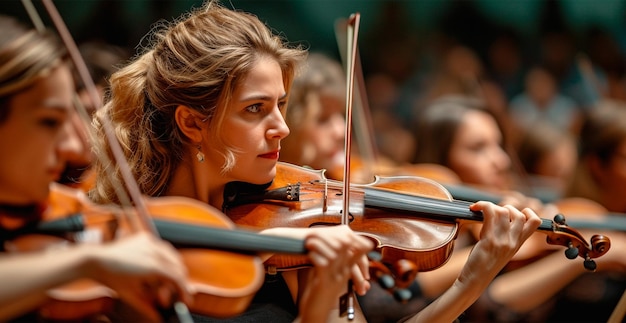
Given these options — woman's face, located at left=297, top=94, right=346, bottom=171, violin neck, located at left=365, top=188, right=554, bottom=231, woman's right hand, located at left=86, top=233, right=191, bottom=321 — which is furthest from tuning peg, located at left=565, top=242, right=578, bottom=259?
woman's face, located at left=297, top=94, right=346, bottom=171

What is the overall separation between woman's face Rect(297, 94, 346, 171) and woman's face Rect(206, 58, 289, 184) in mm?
1063

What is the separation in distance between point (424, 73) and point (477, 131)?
2338mm

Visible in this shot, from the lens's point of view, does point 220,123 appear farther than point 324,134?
No

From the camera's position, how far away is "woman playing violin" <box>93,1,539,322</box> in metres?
1.38

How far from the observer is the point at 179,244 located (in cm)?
106

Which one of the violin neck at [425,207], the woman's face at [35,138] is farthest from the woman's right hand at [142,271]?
the violin neck at [425,207]

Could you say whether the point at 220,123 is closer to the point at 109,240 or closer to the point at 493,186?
the point at 109,240

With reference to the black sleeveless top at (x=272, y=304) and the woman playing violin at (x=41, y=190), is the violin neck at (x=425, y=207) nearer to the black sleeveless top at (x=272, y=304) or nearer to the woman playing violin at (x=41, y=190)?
the black sleeveless top at (x=272, y=304)

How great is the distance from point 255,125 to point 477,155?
57.4 inches

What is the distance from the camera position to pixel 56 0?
3201 mm

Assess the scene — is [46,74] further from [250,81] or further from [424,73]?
[424,73]

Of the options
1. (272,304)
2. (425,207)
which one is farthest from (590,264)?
(272,304)

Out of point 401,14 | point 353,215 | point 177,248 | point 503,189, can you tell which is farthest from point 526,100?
point 177,248

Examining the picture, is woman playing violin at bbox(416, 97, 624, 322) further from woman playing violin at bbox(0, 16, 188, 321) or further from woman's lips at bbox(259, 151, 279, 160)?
woman playing violin at bbox(0, 16, 188, 321)
